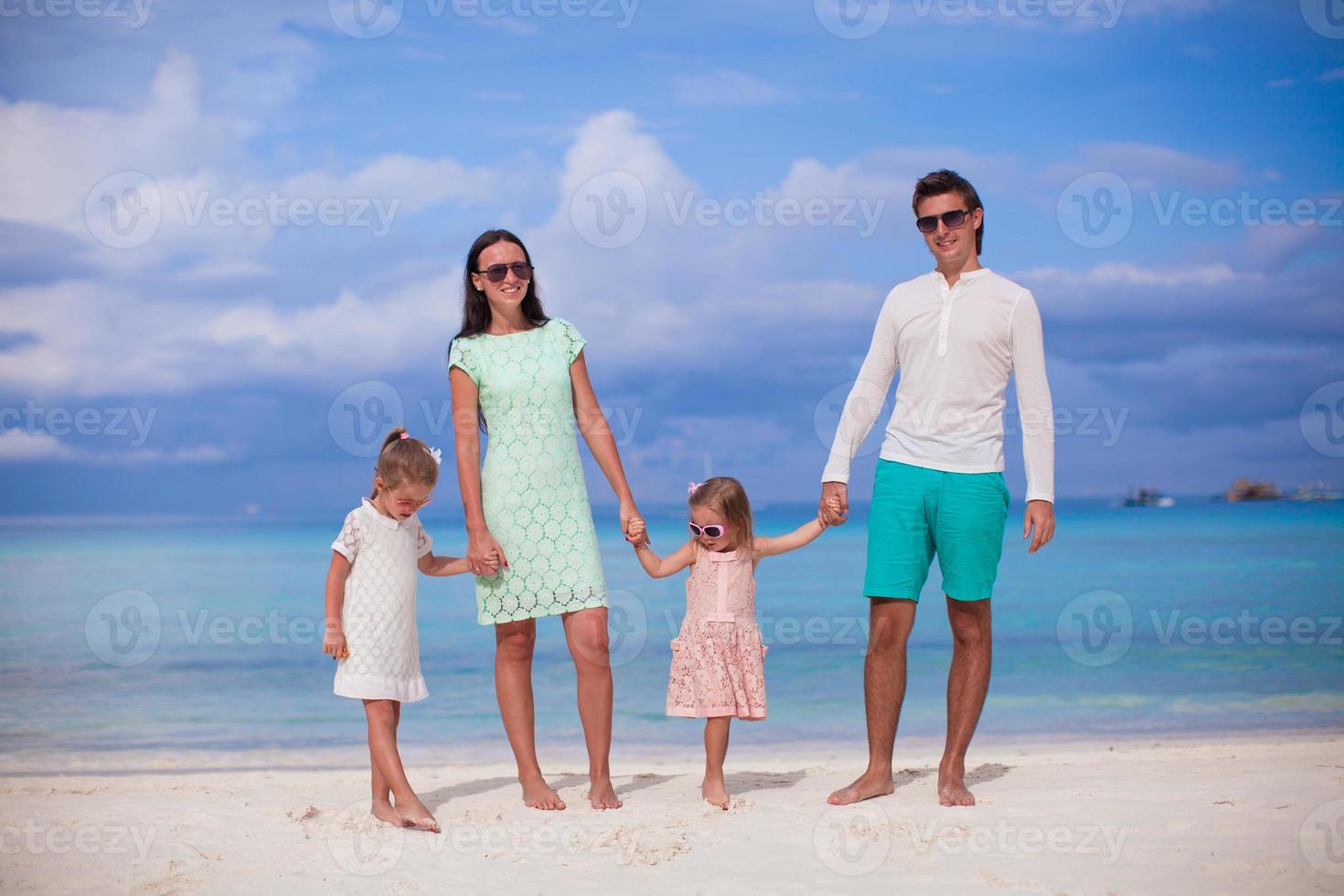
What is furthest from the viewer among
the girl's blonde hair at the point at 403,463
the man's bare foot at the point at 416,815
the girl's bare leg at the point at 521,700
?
the girl's bare leg at the point at 521,700

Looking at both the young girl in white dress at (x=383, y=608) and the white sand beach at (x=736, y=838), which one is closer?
the white sand beach at (x=736, y=838)

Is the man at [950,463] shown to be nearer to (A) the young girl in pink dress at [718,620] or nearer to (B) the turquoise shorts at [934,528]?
(B) the turquoise shorts at [934,528]

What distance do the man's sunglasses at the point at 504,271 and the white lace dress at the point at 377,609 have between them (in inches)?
39.5

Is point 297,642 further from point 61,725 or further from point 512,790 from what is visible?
point 512,790

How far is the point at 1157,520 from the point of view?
4784cm

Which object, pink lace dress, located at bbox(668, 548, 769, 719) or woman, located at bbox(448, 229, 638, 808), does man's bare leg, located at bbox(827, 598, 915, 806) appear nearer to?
pink lace dress, located at bbox(668, 548, 769, 719)

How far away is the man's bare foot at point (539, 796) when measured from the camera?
448 cm

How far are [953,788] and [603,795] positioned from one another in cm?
134

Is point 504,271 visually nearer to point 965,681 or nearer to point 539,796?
point 539,796

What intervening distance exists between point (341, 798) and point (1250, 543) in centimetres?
3025

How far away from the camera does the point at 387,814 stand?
4293 mm

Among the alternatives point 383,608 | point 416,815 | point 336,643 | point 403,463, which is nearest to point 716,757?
point 416,815

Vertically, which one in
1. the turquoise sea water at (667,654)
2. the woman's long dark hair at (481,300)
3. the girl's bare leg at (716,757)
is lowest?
the turquoise sea water at (667,654)

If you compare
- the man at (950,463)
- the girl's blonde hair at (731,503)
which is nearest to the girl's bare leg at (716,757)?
the man at (950,463)
